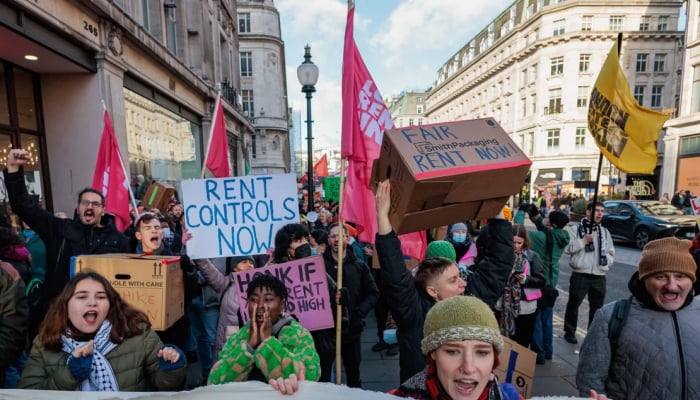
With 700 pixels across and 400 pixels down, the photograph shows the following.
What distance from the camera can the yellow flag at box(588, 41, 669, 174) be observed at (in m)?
3.70

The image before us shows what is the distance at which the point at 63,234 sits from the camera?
3127mm

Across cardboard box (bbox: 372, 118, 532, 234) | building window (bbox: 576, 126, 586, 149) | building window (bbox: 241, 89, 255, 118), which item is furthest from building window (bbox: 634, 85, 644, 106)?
cardboard box (bbox: 372, 118, 532, 234)

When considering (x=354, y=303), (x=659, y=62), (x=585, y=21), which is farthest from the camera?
(x=585, y=21)

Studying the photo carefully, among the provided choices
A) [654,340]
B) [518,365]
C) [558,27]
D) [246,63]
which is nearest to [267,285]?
[518,365]

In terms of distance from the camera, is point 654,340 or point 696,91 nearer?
point 654,340

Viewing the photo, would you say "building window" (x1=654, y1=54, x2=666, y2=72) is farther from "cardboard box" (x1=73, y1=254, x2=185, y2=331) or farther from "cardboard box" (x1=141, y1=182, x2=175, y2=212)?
"cardboard box" (x1=73, y1=254, x2=185, y2=331)

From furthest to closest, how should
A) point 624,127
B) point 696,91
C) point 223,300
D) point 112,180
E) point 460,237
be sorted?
1. point 696,91
2. point 460,237
3. point 112,180
4. point 624,127
5. point 223,300

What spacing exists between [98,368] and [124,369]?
0.12 metres

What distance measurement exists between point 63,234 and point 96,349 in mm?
1836

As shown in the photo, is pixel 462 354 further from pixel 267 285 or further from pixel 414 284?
pixel 267 285

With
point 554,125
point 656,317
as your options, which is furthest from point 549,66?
point 656,317

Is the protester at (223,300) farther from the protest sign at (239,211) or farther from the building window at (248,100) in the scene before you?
the building window at (248,100)

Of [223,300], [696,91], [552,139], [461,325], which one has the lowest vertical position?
[223,300]

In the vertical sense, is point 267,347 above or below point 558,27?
below
